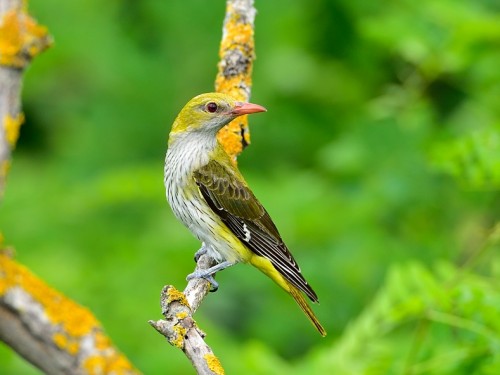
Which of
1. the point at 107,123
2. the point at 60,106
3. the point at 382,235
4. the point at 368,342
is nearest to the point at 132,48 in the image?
the point at 107,123

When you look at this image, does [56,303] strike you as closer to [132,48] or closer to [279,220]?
[279,220]

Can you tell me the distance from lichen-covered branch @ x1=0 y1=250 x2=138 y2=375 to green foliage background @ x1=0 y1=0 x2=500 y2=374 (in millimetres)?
1790

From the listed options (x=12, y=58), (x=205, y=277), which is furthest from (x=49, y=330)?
(x=205, y=277)

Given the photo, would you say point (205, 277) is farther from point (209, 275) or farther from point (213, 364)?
point (213, 364)

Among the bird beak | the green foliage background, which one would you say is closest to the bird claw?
the green foliage background

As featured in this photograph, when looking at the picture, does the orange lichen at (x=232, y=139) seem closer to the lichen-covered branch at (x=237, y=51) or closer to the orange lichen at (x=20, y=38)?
the lichen-covered branch at (x=237, y=51)

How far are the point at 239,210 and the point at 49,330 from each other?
2465 mm

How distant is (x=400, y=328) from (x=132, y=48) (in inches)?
151

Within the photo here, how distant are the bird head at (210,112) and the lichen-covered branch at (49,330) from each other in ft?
6.59

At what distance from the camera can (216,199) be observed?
590 cm

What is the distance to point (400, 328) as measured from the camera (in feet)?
26.4

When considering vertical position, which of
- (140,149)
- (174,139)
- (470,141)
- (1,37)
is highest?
(140,149)

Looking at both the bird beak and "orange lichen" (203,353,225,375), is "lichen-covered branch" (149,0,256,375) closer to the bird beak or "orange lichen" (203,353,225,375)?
the bird beak

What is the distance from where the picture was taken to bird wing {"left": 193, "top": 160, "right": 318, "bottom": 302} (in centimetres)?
581
